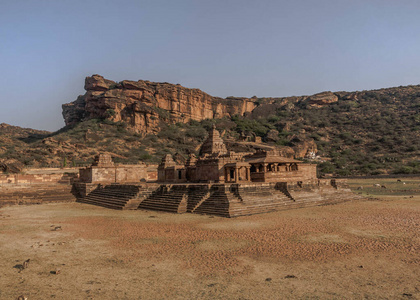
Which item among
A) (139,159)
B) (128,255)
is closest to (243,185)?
(128,255)

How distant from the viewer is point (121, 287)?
5586 millimetres

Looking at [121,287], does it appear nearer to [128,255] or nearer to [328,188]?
[128,255]

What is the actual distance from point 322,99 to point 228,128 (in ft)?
96.6

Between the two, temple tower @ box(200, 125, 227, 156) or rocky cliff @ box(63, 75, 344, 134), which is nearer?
temple tower @ box(200, 125, 227, 156)

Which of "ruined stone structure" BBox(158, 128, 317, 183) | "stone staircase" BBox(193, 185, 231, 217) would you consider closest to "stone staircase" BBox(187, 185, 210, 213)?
"stone staircase" BBox(193, 185, 231, 217)

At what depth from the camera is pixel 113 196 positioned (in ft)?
62.4

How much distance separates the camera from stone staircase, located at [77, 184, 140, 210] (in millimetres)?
17203

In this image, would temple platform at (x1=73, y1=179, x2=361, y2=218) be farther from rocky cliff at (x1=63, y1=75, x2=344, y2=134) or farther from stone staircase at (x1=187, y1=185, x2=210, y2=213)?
rocky cliff at (x1=63, y1=75, x2=344, y2=134)

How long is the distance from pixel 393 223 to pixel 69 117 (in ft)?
203

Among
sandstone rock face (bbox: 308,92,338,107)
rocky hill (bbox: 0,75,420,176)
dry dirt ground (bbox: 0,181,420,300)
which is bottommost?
dry dirt ground (bbox: 0,181,420,300)

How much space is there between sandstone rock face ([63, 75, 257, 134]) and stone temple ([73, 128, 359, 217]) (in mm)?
29646

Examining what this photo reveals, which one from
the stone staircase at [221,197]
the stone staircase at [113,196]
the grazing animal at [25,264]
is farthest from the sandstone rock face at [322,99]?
the grazing animal at [25,264]

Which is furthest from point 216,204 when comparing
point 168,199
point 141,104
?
point 141,104

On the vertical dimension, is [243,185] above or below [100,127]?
below
